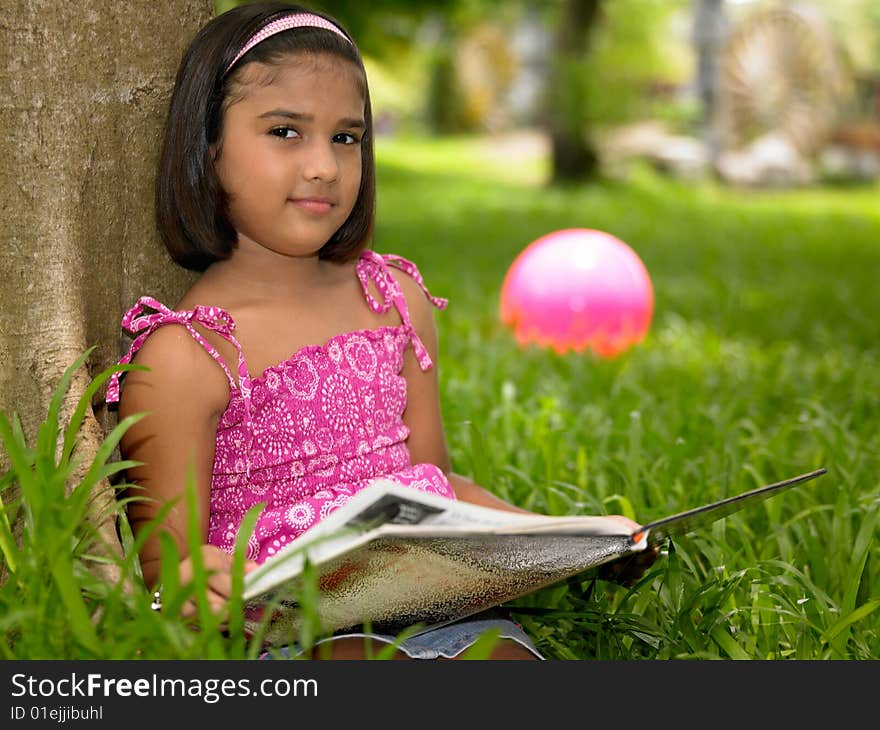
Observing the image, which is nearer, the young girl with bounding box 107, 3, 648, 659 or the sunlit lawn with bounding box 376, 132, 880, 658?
the young girl with bounding box 107, 3, 648, 659

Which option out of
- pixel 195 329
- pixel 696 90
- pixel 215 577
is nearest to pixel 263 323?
pixel 195 329

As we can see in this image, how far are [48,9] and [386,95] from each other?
28.0 metres

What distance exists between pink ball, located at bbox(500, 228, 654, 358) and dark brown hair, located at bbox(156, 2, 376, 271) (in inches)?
110

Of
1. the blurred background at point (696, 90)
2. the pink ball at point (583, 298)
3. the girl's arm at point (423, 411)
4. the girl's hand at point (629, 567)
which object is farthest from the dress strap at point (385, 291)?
the blurred background at point (696, 90)

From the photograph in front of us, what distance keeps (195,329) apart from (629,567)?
87 cm

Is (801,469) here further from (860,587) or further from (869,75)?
(869,75)

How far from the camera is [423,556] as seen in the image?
5.63ft

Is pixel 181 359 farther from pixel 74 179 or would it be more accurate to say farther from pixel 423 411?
pixel 423 411

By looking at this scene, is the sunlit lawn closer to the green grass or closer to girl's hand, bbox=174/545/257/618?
the green grass

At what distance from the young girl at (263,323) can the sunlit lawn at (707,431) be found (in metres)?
0.38

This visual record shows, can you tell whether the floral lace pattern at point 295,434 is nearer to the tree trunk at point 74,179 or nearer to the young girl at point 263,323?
the young girl at point 263,323

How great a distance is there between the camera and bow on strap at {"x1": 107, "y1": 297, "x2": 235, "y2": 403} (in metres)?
2.02

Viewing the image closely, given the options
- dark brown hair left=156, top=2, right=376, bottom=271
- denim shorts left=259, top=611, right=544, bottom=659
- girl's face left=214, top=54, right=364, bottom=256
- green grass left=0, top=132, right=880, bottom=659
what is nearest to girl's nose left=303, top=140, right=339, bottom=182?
girl's face left=214, top=54, right=364, bottom=256
